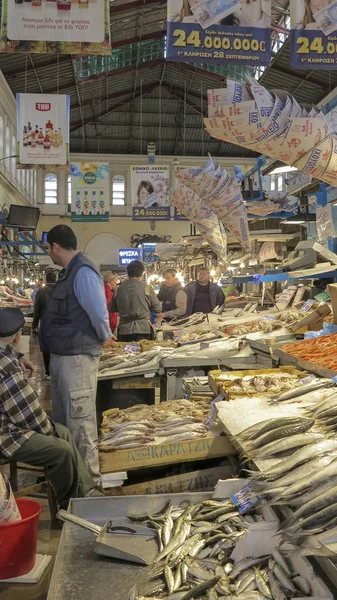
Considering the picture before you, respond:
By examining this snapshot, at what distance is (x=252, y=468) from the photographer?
117 inches

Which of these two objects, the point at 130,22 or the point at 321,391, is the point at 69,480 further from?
the point at 130,22

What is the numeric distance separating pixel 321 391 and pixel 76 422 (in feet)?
6.17

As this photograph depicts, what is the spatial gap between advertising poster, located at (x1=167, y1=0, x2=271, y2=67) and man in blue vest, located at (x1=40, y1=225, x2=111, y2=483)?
4.26 meters

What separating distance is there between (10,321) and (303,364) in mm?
2453

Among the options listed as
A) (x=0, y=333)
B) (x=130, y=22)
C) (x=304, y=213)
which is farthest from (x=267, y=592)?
(x=130, y=22)

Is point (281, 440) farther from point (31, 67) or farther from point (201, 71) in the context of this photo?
point (201, 71)

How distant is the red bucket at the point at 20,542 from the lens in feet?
11.2

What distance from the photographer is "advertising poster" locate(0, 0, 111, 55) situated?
770 centimetres

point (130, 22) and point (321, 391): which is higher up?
point (130, 22)

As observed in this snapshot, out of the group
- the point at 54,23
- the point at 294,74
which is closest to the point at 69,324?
the point at 54,23

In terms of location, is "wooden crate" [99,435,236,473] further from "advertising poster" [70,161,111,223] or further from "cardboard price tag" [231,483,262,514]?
"advertising poster" [70,161,111,223]

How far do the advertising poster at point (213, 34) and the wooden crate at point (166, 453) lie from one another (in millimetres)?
5632

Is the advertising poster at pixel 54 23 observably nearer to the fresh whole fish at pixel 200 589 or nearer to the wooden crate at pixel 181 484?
the wooden crate at pixel 181 484

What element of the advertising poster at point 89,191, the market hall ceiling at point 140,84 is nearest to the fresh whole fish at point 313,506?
the market hall ceiling at point 140,84
